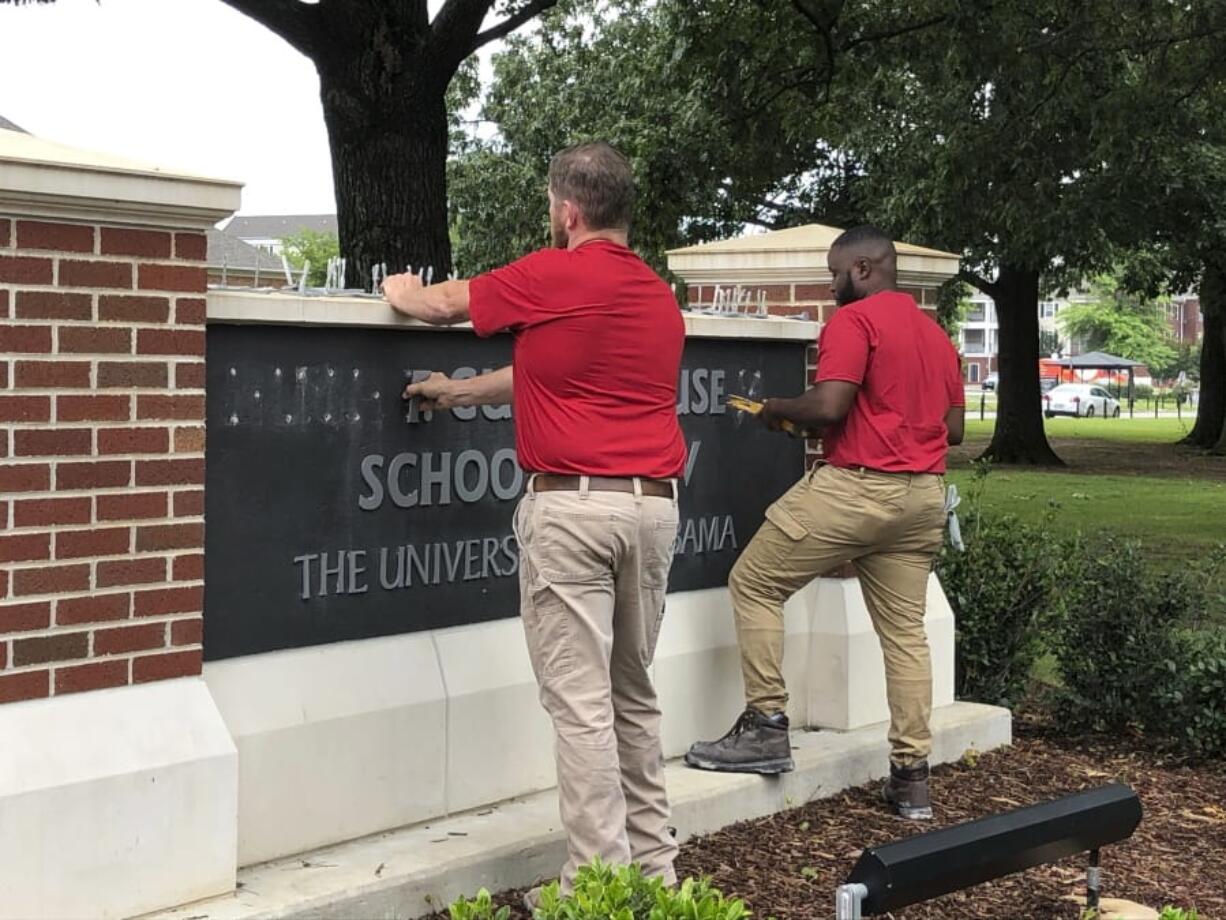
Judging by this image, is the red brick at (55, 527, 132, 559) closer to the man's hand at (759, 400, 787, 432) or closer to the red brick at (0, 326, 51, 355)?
the red brick at (0, 326, 51, 355)

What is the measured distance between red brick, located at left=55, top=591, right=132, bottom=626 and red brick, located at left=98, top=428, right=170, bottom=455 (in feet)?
1.11

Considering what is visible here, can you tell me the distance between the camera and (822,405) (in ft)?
16.2

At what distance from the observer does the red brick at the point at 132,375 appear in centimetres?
358

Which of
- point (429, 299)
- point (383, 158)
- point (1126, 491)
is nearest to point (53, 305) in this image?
point (429, 299)

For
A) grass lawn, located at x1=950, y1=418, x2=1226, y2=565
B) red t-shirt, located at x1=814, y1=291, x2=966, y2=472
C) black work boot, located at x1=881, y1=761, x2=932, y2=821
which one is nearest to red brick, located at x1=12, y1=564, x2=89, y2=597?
red t-shirt, located at x1=814, y1=291, x2=966, y2=472

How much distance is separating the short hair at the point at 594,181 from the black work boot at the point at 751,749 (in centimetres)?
199

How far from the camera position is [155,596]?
3.71m

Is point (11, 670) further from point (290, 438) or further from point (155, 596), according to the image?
point (290, 438)

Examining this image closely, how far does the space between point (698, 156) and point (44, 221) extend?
18.3 meters

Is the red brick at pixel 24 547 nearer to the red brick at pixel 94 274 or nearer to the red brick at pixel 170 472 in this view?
the red brick at pixel 170 472

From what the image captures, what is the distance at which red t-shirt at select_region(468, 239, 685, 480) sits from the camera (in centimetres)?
380

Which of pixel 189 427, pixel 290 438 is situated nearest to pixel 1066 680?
pixel 290 438

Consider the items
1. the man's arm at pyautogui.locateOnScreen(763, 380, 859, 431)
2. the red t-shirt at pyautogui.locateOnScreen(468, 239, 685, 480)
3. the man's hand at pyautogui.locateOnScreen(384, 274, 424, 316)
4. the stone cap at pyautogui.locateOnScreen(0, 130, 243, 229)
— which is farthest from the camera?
the man's arm at pyautogui.locateOnScreen(763, 380, 859, 431)

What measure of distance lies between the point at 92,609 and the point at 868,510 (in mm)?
2536
